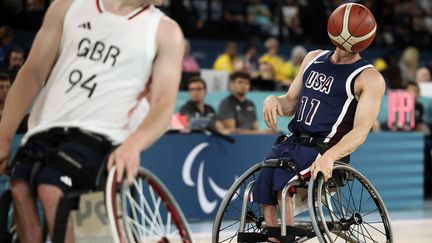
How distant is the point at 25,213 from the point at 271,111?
2.52 m

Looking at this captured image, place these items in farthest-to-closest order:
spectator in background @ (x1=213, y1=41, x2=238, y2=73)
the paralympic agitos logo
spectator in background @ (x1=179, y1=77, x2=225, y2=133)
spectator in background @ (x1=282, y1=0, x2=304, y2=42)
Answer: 1. spectator in background @ (x1=282, y1=0, x2=304, y2=42)
2. spectator in background @ (x1=213, y1=41, x2=238, y2=73)
3. spectator in background @ (x1=179, y1=77, x2=225, y2=133)
4. the paralympic agitos logo

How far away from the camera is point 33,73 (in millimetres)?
4020

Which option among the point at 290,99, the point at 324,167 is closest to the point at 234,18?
the point at 290,99

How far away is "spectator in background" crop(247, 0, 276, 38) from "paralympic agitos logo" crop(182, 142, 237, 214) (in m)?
8.20

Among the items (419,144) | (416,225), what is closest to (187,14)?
(419,144)

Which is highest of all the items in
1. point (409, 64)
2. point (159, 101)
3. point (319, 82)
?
point (159, 101)

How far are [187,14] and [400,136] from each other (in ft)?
19.1

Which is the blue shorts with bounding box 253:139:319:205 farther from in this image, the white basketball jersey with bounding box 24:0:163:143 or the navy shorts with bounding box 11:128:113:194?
the navy shorts with bounding box 11:128:113:194

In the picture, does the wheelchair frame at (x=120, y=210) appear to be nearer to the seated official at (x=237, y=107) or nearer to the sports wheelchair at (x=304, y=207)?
the sports wheelchair at (x=304, y=207)

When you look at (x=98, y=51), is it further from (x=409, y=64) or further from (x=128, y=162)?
(x=409, y=64)

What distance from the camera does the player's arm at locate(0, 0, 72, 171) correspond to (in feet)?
13.0

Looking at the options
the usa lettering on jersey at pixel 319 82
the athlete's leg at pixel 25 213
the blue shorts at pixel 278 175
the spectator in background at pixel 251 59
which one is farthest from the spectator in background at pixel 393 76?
the athlete's leg at pixel 25 213

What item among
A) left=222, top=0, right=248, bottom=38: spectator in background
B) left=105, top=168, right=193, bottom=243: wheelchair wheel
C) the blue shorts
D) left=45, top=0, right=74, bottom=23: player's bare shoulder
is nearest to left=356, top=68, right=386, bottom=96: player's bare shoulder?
the blue shorts

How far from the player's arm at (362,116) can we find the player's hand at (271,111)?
50 cm
